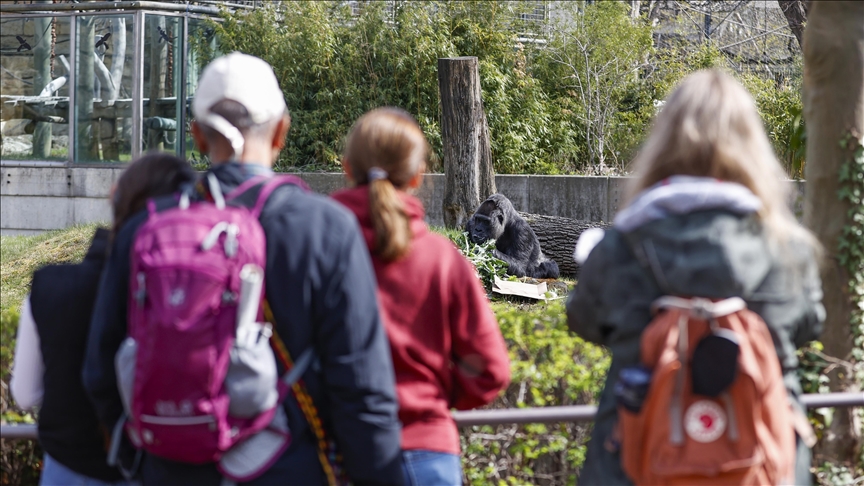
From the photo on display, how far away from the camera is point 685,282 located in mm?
2143

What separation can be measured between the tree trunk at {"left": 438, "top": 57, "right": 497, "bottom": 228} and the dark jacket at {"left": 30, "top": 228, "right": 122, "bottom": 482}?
9232mm

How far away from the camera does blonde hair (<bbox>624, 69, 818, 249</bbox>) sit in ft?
7.22

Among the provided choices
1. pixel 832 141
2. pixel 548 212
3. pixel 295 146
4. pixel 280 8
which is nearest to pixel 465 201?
pixel 548 212

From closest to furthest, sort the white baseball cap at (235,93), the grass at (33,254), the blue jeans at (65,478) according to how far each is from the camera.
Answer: the white baseball cap at (235,93) → the blue jeans at (65,478) → the grass at (33,254)

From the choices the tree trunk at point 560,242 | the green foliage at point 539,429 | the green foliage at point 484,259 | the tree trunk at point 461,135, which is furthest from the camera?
the tree trunk at point 560,242

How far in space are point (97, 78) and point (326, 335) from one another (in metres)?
15.8

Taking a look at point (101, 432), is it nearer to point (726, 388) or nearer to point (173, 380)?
point (173, 380)

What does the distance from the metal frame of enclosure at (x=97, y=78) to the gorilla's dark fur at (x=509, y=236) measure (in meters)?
7.98

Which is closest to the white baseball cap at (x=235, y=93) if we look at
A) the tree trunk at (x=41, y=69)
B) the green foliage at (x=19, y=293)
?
the green foliage at (x=19, y=293)

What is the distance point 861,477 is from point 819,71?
1.63m

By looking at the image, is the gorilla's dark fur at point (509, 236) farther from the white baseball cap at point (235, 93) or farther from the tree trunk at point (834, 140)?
the white baseball cap at point (235, 93)

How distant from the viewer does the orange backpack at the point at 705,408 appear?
6.88 feet

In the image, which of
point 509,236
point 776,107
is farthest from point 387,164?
point 776,107

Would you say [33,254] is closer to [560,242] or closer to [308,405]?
[560,242]
